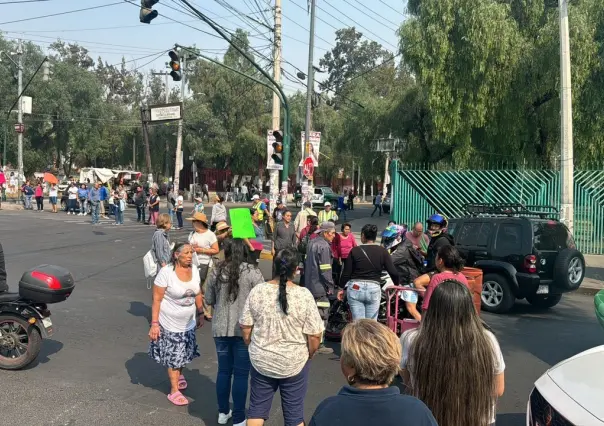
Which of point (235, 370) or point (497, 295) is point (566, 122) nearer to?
point (497, 295)

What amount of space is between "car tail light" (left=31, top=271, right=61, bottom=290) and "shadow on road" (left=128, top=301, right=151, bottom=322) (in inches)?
108

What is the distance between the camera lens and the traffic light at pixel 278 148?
1686 cm

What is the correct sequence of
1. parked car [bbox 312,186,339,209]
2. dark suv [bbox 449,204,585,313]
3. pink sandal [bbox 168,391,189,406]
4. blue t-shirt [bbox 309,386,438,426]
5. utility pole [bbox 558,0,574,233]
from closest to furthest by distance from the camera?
blue t-shirt [bbox 309,386,438,426]
pink sandal [bbox 168,391,189,406]
dark suv [bbox 449,204,585,313]
utility pole [bbox 558,0,574,233]
parked car [bbox 312,186,339,209]

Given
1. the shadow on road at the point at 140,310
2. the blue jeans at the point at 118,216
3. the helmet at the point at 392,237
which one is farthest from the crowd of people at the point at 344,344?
the blue jeans at the point at 118,216

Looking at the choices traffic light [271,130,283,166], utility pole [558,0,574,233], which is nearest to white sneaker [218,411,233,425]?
utility pole [558,0,574,233]

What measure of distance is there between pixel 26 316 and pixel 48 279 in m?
0.45

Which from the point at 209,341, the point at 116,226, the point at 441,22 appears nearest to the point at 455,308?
the point at 209,341

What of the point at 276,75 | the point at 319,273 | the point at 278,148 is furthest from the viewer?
the point at 276,75

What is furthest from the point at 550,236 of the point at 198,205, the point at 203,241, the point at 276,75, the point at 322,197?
the point at 322,197

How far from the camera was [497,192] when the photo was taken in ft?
60.2

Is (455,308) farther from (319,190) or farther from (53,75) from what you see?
(53,75)

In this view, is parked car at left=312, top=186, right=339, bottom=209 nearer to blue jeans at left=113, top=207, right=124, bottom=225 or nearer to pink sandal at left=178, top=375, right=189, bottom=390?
blue jeans at left=113, top=207, right=124, bottom=225

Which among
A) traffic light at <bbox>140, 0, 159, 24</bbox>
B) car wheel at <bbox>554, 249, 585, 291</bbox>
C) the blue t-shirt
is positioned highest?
traffic light at <bbox>140, 0, 159, 24</bbox>

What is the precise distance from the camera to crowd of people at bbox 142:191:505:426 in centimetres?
238
